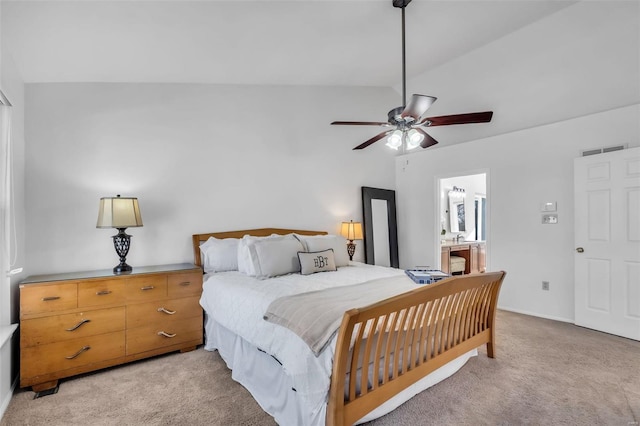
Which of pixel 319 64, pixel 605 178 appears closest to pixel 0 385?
pixel 319 64

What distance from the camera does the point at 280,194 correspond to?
4.23 meters

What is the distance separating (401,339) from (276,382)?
2.75 ft

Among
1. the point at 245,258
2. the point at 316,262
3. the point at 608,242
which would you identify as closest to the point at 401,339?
the point at 316,262

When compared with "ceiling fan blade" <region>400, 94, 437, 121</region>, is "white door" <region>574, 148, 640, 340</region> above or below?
below

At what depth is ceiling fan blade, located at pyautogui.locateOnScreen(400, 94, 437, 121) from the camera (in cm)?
225

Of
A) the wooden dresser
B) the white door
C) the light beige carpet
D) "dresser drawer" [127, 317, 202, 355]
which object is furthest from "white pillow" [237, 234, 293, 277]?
the white door

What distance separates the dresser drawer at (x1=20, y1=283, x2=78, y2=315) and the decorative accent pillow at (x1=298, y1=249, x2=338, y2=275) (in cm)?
187

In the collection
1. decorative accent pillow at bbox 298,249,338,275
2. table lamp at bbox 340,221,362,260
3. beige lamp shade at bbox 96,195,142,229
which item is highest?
beige lamp shade at bbox 96,195,142,229

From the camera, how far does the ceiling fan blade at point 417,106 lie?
7.39ft

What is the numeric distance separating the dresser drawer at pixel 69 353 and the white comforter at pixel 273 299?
739 millimetres

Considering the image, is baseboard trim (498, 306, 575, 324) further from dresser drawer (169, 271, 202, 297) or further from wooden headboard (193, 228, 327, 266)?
dresser drawer (169, 271, 202, 297)

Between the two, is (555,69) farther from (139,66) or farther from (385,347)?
(139,66)

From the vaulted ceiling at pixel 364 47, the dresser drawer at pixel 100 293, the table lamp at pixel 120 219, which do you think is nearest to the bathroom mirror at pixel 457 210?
the vaulted ceiling at pixel 364 47

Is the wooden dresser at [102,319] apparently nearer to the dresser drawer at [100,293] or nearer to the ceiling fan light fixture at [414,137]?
the dresser drawer at [100,293]
